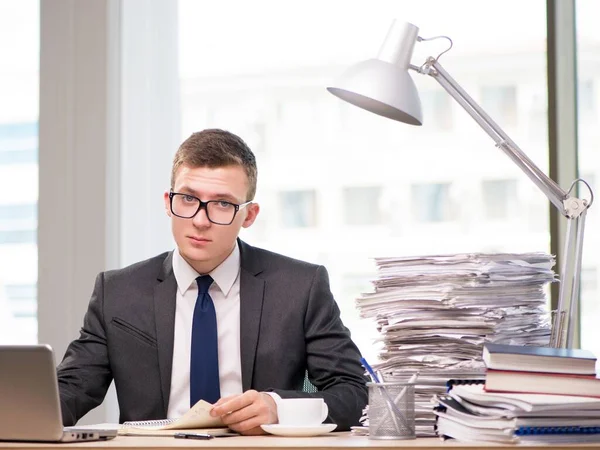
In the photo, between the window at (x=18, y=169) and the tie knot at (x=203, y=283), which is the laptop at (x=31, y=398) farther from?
the window at (x=18, y=169)

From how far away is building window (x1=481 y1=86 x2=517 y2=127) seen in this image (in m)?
3.86

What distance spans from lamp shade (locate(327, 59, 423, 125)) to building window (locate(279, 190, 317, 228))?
7.19ft

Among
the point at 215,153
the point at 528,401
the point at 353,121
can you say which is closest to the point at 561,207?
the point at 528,401

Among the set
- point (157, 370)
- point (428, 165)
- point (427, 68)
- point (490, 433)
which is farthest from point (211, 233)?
point (428, 165)

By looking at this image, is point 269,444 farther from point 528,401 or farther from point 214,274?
point 214,274

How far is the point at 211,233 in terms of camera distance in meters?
2.13

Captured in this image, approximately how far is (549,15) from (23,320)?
230 centimetres

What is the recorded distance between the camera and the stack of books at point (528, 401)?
1307 millimetres

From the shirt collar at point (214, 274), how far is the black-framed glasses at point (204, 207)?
15 cm

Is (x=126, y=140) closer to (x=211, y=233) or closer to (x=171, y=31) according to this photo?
(x=171, y=31)

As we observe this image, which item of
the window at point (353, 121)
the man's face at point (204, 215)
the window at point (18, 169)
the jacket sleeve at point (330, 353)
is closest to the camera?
the jacket sleeve at point (330, 353)

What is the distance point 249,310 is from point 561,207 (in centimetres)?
84

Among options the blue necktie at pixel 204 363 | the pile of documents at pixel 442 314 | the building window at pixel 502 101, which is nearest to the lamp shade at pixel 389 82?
the pile of documents at pixel 442 314

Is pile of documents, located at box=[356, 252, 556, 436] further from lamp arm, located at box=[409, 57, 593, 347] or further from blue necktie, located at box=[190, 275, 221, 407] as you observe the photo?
blue necktie, located at box=[190, 275, 221, 407]
